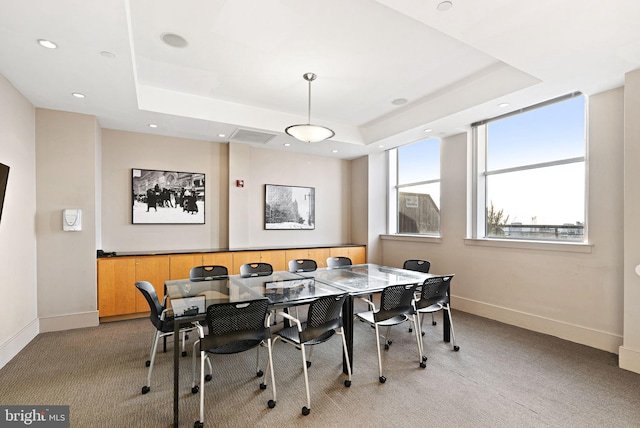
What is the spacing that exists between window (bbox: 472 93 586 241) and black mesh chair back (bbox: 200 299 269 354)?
4022 millimetres

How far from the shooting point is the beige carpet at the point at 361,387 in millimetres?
2359

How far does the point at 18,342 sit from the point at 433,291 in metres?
4.69

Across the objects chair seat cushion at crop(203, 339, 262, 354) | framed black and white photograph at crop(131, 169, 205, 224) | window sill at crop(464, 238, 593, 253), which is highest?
framed black and white photograph at crop(131, 169, 205, 224)

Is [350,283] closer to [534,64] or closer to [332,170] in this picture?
[534,64]

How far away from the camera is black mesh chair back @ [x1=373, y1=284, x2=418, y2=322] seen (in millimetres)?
3041

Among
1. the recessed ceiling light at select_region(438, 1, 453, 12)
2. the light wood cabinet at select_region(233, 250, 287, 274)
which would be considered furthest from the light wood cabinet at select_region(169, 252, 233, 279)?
the recessed ceiling light at select_region(438, 1, 453, 12)

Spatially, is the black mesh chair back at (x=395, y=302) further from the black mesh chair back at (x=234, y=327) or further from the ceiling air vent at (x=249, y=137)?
the ceiling air vent at (x=249, y=137)

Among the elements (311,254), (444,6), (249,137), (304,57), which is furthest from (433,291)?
(249,137)

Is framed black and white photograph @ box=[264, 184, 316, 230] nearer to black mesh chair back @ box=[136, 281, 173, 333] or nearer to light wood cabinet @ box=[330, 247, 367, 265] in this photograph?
light wood cabinet @ box=[330, 247, 367, 265]

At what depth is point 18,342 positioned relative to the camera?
3533 millimetres

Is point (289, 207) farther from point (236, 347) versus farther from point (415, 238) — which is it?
point (236, 347)

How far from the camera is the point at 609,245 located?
3.57 meters

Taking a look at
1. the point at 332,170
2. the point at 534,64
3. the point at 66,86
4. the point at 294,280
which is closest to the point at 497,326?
the point at 294,280

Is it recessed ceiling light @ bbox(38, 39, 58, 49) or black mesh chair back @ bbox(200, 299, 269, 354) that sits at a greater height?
recessed ceiling light @ bbox(38, 39, 58, 49)
